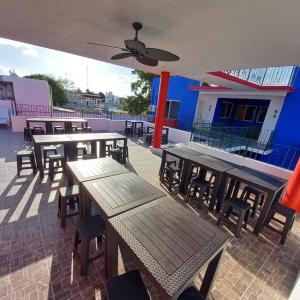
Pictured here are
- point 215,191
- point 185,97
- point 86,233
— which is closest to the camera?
point 86,233

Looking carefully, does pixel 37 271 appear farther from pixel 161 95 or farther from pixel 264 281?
pixel 161 95

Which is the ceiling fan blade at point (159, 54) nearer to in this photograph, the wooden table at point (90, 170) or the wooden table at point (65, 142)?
the wooden table at point (90, 170)

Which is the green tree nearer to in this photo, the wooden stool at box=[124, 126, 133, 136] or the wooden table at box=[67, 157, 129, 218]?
the wooden stool at box=[124, 126, 133, 136]

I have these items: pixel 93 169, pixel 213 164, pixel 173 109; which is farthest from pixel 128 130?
pixel 93 169

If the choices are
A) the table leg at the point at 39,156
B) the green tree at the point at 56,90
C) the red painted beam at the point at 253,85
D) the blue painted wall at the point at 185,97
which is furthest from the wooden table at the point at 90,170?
the green tree at the point at 56,90

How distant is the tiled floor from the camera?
188 centimetres

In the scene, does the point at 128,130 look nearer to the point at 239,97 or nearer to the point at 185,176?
the point at 185,176

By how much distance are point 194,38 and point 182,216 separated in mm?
3720

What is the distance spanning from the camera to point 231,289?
81.0 inches

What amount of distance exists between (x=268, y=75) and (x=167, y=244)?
969cm

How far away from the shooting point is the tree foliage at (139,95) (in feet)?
64.2

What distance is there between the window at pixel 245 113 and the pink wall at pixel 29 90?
13391 mm

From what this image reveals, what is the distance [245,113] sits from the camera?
37.2 feet

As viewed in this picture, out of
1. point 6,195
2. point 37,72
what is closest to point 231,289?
point 6,195
